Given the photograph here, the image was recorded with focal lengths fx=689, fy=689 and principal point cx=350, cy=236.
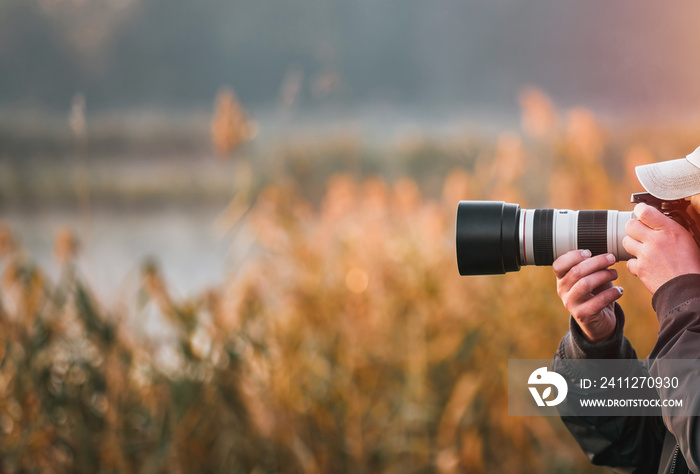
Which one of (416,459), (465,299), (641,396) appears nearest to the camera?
(641,396)

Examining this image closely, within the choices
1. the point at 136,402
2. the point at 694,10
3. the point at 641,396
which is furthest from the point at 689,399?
the point at 694,10

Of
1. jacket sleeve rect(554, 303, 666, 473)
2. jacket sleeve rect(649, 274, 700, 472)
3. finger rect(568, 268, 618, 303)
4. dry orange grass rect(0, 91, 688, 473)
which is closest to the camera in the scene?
jacket sleeve rect(649, 274, 700, 472)

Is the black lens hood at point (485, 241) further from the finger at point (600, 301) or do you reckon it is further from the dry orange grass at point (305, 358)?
the dry orange grass at point (305, 358)

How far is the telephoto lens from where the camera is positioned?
980 mm

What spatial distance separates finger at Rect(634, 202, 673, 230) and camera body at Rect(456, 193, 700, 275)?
115 mm

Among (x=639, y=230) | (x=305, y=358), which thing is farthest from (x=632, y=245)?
(x=305, y=358)

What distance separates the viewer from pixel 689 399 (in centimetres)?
77

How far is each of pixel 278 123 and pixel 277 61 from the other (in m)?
0.24

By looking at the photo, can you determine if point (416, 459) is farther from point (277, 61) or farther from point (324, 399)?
point (277, 61)

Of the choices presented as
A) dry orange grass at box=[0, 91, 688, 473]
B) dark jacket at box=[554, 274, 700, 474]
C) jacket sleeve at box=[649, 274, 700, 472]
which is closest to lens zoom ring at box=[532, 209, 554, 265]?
dark jacket at box=[554, 274, 700, 474]

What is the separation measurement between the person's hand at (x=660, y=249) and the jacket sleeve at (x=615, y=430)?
7.5 inches

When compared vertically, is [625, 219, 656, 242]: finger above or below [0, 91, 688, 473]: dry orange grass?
above

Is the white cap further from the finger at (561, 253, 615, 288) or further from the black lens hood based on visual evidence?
the black lens hood

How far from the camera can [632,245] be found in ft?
2.80
